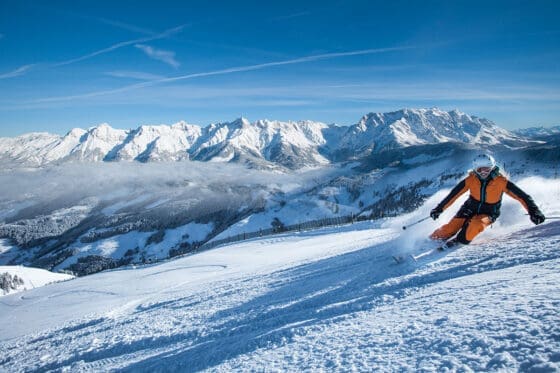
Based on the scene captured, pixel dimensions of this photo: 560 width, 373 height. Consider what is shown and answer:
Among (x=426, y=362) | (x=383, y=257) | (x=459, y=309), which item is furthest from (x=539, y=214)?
(x=426, y=362)

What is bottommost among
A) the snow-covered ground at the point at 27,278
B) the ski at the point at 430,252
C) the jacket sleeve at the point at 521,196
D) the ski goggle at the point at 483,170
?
the snow-covered ground at the point at 27,278

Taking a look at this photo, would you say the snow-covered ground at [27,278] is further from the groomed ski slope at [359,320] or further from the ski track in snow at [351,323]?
the ski track in snow at [351,323]

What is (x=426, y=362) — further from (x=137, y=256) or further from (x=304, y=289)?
(x=137, y=256)

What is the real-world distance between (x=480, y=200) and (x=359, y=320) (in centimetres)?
686

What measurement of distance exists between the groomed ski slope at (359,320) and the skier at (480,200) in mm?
500

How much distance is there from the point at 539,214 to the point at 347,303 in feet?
21.9

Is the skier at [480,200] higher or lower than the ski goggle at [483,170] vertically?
lower

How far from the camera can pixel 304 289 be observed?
1147cm

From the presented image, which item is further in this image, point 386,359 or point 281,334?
point 281,334

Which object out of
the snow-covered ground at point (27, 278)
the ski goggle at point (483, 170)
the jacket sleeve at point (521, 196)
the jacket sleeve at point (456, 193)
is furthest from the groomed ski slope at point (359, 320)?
the snow-covered ground at point (27, 278)

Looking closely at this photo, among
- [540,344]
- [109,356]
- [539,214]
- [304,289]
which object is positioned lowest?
[109,356]

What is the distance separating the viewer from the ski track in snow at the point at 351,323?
16.7 feet

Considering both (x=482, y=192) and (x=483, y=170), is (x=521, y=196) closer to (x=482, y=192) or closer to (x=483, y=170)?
(x=482, y=192)

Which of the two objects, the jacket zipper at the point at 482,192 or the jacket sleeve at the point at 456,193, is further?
the jacket sleeve at the point at 456,193
